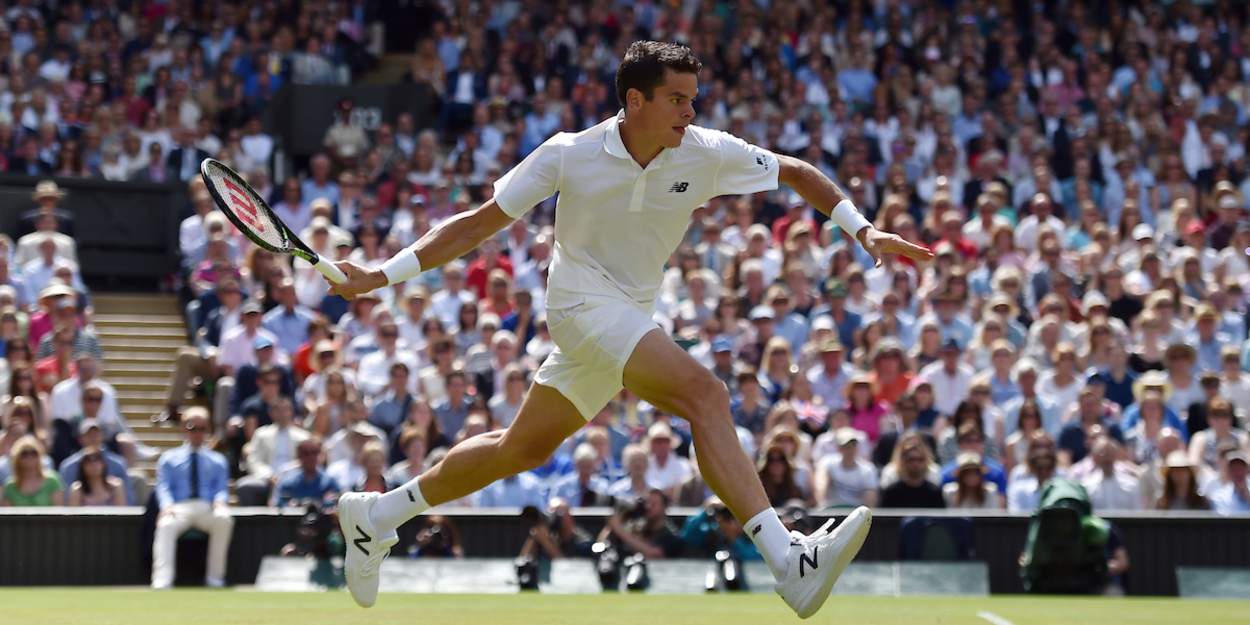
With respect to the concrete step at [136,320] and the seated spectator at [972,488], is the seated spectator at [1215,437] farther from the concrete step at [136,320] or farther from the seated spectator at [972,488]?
the concrete step at [136,320]

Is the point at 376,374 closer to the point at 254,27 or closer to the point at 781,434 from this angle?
the point at 781,434

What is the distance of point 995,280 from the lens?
13.5m

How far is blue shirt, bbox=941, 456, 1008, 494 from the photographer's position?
11.0 meters

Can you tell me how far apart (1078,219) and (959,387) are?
4417 millimetres

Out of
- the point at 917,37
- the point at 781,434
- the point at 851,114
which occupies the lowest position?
the point at 781,434

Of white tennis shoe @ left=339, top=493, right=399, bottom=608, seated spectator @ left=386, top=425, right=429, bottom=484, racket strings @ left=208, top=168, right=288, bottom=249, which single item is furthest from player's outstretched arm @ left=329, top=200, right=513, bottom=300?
seated spectator @ left=386, top=425, right=429, bottom=484

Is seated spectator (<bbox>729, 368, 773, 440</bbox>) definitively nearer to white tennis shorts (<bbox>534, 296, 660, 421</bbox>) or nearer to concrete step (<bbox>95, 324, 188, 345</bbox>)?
concrete step (<bbox>95, 324, 188, 345</bbox>)

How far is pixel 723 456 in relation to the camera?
522cm

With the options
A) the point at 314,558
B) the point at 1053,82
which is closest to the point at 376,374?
the point at 314,558

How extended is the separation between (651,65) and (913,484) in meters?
5.96

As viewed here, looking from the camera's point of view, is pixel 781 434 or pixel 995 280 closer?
pixel 781 434

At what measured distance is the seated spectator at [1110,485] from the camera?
10805 millimetres

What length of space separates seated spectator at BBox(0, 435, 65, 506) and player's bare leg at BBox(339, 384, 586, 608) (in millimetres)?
5521

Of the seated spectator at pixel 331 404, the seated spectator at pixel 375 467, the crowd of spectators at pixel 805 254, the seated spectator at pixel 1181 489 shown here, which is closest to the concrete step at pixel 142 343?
the crowd of spectators at pixel 805 254
